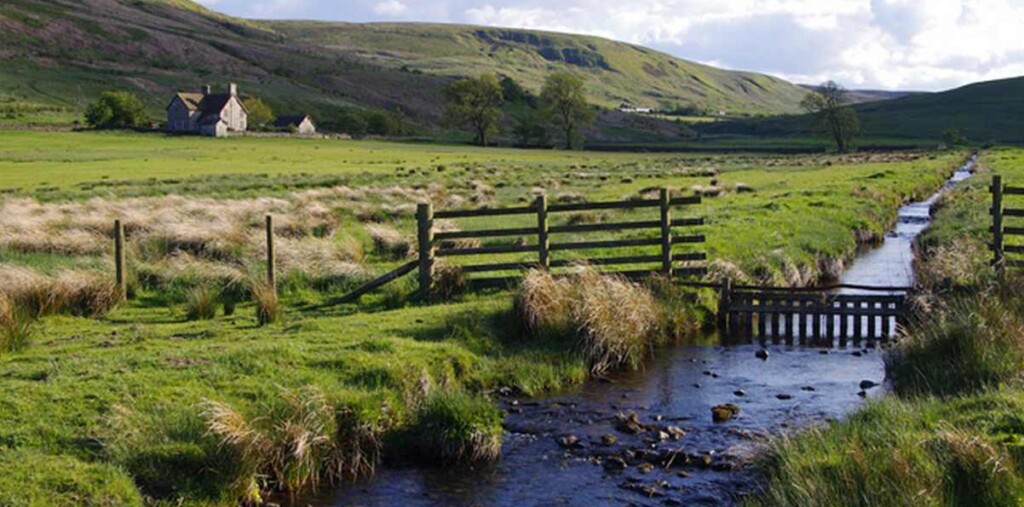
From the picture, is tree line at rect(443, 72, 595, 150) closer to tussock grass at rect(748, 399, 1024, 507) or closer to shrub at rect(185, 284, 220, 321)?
shrub at rect(185, 284, 220, 321)

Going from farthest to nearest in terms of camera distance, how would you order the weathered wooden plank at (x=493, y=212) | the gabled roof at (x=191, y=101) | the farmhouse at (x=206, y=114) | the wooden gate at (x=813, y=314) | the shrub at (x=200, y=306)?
the gabled roof at (x=191, y=101) < the farmhouse at (x=206, y=114) < the weathered wooden plank at (x=493, y=212) < the wooden gate at (x=813, y=314) < the shrub at (x=200, y=306)

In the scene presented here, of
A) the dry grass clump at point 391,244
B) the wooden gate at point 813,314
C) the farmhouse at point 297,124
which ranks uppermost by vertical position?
the farmhouse at point 297,124

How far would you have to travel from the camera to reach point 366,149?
108 meters

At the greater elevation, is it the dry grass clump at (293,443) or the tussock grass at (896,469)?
the tussock grass at (896,469)

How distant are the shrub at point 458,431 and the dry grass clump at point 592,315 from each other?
4.42m

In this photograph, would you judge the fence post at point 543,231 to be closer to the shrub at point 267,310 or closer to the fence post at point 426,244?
the fence post at point 426,244

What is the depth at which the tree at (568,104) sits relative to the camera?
151750 mm

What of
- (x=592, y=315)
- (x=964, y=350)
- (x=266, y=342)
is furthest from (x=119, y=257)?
(x=964, y=350)

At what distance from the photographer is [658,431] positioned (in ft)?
44.4

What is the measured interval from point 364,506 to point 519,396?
15.9 feet

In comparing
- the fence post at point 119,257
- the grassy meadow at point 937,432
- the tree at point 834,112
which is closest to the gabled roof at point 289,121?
the tree at point 834,112

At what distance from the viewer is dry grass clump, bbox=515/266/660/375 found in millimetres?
17047

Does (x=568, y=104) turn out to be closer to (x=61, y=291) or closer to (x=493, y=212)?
(x=493, y=212)

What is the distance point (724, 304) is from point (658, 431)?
7927 mm
